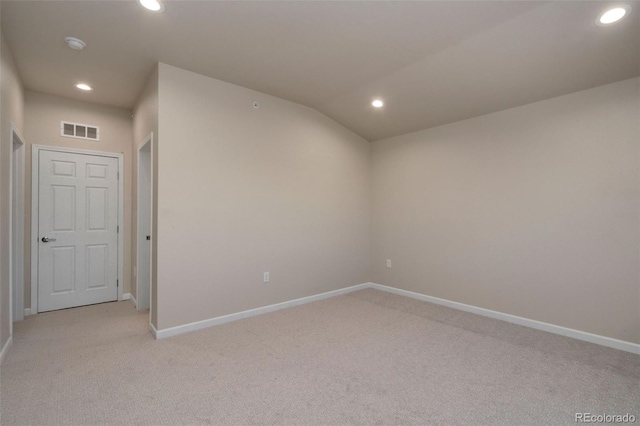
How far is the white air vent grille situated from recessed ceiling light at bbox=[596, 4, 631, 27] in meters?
5.40

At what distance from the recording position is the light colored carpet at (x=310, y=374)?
1.97 m

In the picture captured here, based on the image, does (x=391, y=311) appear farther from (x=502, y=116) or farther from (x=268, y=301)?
(x=502, y=116)

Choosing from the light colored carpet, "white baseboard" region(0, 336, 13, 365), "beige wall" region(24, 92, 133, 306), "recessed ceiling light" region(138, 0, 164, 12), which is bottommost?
the light colored carpet

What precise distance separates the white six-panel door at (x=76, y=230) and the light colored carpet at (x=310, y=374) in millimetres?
582

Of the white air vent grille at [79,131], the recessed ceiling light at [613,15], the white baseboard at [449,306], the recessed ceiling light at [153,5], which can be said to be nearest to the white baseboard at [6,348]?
the white baseboard at [449,306]

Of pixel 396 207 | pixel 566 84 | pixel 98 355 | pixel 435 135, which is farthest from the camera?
pixel 396 207

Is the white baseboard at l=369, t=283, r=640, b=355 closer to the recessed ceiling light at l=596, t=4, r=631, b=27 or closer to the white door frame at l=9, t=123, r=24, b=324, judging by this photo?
the recessed ceiling light at l=596, t=4, r=631, b=27

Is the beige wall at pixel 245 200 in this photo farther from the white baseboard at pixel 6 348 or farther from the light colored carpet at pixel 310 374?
the white baseboard at pixel 6 348

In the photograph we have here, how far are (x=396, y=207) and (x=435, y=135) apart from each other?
3.87 ft

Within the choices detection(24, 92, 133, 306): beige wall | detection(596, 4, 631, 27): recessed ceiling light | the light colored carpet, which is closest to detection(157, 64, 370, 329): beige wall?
the light colored carpet

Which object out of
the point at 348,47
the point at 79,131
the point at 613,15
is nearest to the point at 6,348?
the point at 79,131

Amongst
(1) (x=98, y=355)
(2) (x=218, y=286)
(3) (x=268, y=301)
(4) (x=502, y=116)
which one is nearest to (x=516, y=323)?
(4) (x=502, y=116)

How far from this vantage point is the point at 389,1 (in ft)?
7.38

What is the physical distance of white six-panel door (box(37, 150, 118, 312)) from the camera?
3898 mm
